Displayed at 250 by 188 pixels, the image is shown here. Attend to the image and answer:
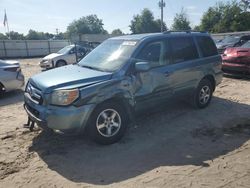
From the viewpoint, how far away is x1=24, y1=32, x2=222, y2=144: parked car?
4.84m

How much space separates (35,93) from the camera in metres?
5.22

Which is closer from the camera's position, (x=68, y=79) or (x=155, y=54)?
(x=68, y=79)

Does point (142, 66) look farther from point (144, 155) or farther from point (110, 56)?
point (144, 155)

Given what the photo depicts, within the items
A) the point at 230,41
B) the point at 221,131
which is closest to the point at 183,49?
the point at 221,131

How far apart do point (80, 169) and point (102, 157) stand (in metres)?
0.48

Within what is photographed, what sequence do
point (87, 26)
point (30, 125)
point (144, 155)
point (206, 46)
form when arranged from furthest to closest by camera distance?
point (87, 26), point (206, 46), point (30, 125), point (144, 155)

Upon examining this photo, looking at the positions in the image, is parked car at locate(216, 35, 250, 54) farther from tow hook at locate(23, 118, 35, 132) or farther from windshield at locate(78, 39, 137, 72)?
tow hook at locate(23, 118, 35, 132)

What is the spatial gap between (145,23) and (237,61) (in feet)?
237

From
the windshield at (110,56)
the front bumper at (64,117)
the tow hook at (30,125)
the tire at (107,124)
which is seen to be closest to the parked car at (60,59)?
the windshield at (110,56)

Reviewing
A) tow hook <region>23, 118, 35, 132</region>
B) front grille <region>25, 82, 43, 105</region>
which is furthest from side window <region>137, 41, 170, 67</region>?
tow hook <region>23, 118, 35, 132</region>

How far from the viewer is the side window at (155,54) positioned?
5.85 metres

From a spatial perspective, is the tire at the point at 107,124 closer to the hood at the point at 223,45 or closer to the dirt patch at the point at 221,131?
the dirt patch at the point at 221,131

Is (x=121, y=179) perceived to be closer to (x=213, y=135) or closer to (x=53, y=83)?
(x=53, y=83)

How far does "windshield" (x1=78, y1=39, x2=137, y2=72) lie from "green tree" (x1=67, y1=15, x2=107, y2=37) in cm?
10692
